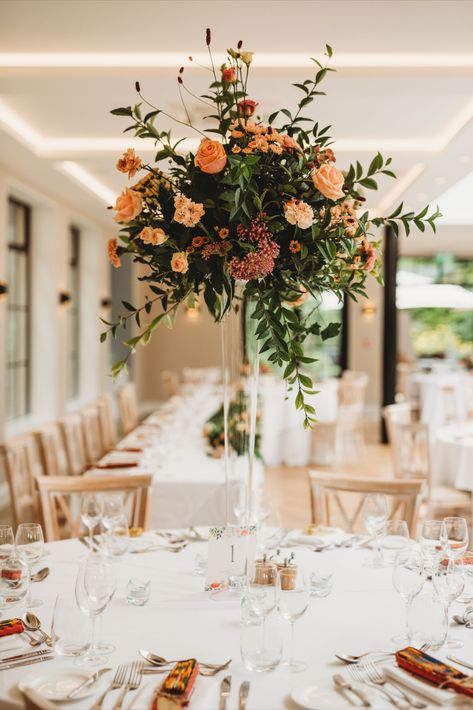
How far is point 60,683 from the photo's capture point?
1.64m

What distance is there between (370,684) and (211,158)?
53.3 inches

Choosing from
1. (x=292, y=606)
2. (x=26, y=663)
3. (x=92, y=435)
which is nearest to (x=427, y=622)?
(x=292, y=606)

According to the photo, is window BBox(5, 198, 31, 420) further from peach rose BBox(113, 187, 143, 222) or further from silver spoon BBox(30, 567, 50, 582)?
peach rose BBox(113, 187, 143, 222)

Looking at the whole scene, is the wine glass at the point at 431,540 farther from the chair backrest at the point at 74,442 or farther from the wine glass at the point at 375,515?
the chair backrest at the point at 74,442

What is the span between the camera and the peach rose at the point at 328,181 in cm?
193

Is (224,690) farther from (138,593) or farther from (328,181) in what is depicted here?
(328,181)

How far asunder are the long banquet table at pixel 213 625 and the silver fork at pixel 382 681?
57 mm

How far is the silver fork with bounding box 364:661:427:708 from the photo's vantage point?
157 centimetres

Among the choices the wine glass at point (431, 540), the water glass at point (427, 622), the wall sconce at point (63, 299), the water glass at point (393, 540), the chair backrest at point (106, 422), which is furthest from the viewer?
the wall sconce at point (63, 299)

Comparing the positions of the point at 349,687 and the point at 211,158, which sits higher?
the point at 211,158

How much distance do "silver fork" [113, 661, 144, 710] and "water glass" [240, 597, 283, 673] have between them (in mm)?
247

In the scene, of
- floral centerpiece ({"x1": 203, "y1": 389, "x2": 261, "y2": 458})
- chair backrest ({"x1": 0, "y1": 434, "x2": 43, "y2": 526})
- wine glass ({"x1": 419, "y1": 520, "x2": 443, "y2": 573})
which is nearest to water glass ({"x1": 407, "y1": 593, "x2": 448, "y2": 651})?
wine glass ({"x1": 419, "y1": 520, "x2": 443, "y2": 573})

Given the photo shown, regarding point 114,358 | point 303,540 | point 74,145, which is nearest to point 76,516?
point 303,540

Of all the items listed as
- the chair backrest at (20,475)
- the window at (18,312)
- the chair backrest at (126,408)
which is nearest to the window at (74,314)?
the window at (18,312)
